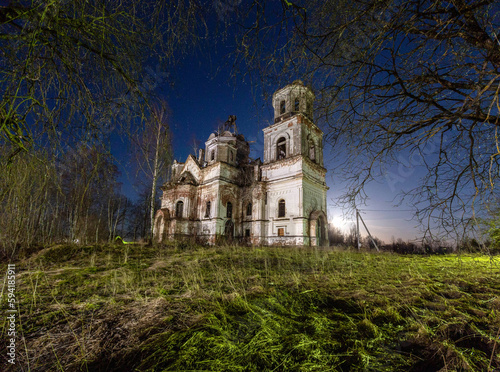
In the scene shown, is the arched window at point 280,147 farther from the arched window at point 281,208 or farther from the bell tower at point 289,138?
the arched window at point 281,208

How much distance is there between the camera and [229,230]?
719 inches

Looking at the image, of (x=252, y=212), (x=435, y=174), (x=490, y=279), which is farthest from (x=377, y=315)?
(x=252, y=212)

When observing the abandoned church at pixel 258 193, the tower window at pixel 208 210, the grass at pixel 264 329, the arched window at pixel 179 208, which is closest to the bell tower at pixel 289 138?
the abandoned church at pixel 258 193

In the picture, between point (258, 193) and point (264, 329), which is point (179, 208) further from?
point (264, 329)

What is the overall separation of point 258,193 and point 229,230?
4339 millimetres

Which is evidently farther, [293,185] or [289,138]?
[289,138]

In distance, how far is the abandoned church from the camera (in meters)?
15.6

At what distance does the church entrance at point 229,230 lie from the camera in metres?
17.9

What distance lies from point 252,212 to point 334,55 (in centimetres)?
1552

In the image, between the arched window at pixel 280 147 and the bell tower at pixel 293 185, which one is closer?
the bell tower at pixel 293 185

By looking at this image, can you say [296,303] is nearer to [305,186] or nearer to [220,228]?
[305,186]

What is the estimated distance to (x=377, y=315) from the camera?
2176 millimetres

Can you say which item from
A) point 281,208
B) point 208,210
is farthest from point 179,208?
point 281,208

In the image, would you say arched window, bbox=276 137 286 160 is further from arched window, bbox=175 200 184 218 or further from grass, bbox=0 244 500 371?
grass, bbox=0 244 500 371
